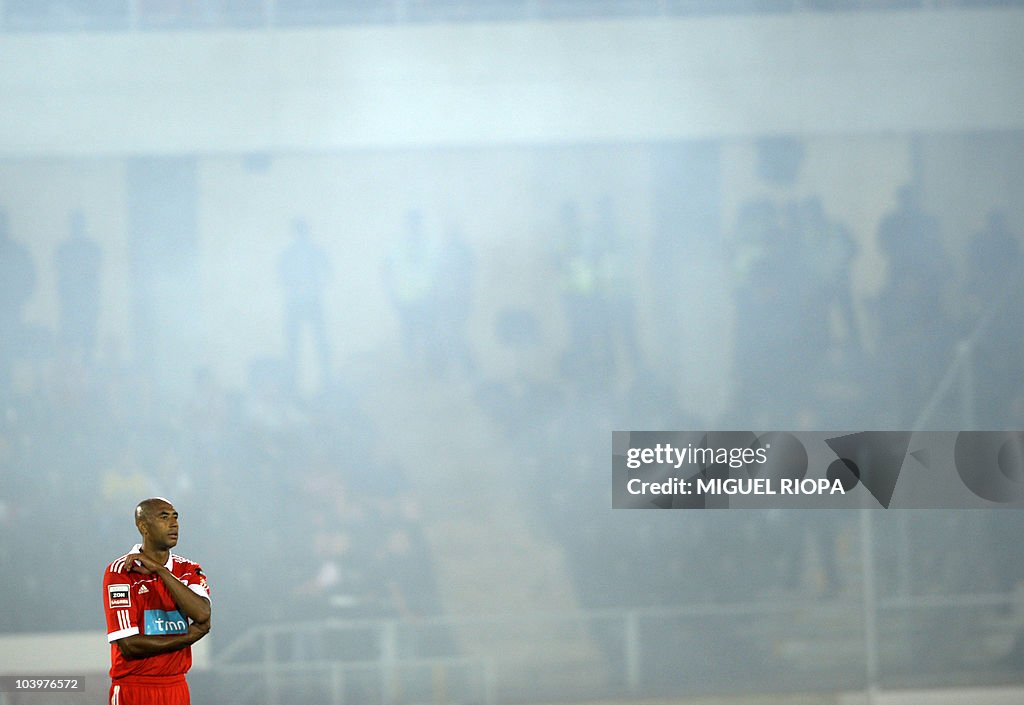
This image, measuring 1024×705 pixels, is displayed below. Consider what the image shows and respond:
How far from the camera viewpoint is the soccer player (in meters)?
2.38

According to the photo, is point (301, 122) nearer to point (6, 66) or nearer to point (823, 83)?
point (6, 66)

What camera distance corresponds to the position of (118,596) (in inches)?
A: 93.5

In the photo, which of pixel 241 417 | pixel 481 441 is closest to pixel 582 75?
pixel 481 441

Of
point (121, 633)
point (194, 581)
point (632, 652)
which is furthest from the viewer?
point (632, 652)

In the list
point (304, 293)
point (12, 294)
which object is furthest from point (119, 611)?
point (12, 294)

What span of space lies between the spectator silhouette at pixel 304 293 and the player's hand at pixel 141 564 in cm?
129

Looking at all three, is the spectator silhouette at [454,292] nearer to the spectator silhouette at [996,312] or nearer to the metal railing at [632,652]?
the metal railing at [632,652]

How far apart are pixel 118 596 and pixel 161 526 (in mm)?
164

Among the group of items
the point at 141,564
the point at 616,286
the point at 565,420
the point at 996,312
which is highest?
the point at 616,286

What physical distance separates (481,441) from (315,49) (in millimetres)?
1370

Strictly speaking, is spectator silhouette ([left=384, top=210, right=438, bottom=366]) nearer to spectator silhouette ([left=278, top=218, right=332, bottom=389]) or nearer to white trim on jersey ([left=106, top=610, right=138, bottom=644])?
spectator silhouette ([left=278, top=218, right=332, bottom=389])

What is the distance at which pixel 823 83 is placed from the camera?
3713 millimetres

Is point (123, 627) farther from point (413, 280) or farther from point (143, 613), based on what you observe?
point (413, 280)

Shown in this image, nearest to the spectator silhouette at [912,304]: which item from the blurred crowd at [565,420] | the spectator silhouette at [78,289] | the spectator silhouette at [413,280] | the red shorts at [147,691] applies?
the blurred crowd at [565,420]
